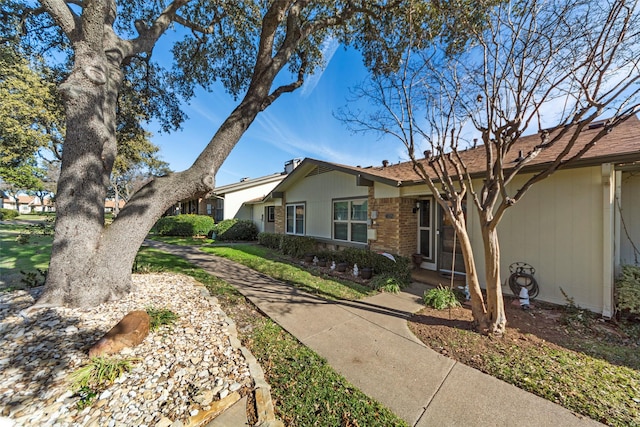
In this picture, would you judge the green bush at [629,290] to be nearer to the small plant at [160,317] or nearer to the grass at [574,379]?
the grass at [574,379]

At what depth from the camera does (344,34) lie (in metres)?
7.27

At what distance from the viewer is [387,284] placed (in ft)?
18.8

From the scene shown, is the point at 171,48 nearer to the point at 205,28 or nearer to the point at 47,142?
the point at 205,28

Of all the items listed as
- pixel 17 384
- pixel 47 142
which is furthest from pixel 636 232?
pixel 47 142

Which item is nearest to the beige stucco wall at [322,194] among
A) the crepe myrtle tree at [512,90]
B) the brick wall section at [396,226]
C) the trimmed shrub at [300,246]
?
the trimmed shrub at [300,246]

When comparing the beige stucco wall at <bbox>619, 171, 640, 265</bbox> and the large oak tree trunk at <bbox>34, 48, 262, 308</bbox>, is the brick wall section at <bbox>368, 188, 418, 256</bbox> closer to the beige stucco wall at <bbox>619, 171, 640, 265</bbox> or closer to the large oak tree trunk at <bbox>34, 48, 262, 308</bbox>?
the beige stucco wall at <bbox>619, 171, 640, 265</bbox>

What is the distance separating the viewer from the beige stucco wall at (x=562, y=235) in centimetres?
424

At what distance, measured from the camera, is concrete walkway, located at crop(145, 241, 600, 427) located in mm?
2227

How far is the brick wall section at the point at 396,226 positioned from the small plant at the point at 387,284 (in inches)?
53.9

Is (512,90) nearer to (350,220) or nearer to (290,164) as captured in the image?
(350,220)

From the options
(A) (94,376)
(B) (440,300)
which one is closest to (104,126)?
(A) (94,376)

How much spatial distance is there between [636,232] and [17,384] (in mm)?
9804

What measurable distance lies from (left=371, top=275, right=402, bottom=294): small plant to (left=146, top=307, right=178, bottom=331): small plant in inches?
166

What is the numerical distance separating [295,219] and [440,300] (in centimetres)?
817
